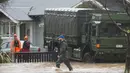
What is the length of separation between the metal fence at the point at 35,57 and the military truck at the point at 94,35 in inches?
66.2

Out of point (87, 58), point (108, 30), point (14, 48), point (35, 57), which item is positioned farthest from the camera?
point (14, 48)

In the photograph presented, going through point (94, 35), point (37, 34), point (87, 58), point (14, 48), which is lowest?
point (87, 58)

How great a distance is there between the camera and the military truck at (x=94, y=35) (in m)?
27.7

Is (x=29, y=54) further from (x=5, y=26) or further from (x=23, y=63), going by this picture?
(x=5, y=26)

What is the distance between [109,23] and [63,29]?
14.8 ft

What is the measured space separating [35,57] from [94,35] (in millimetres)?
3683

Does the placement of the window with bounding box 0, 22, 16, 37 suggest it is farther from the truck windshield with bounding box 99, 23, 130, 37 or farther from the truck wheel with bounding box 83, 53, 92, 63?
the truck windshield with bounding box 99, 23, 130, 37

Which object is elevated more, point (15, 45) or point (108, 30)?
point (108, 30)

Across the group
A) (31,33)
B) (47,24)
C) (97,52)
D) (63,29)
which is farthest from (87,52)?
(31,33)

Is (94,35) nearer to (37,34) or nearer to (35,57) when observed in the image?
(35,57)

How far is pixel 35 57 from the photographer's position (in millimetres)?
28469

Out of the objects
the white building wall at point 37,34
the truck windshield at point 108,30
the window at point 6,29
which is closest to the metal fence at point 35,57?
the truck windshield at point 108,30

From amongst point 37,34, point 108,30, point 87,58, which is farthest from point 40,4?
point 108,30

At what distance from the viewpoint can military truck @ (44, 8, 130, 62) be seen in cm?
2767
